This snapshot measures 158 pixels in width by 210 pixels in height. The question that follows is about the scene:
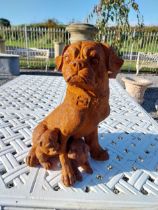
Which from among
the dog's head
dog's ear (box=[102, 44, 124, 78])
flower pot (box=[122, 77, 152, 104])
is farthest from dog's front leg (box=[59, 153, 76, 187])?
flower pot (box=[122, 77, 152, 104])

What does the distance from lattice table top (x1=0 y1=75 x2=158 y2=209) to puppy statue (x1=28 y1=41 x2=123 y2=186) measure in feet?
0.37

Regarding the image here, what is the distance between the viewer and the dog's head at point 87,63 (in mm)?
906

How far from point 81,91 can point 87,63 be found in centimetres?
15

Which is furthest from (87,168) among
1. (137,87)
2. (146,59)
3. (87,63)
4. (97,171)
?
(146,59)

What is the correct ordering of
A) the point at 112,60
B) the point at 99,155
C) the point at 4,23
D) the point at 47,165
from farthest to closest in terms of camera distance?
the point at 4,23, the point at 99,155, the point at 47,165, the point at 112,60

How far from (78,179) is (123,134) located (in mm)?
720

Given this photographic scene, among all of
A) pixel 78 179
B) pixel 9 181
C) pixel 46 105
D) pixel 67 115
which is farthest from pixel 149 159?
pixel 46 105

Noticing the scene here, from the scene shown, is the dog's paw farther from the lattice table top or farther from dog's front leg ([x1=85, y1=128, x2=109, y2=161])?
dog's front leg ([x1=85, y1=128, x2=109, y2=161])

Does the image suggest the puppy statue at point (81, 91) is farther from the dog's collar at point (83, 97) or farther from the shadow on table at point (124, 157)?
the shadow on table at point (124, 157)

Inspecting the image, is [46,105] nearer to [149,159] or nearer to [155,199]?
[149,159]

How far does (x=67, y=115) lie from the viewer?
1049 mm

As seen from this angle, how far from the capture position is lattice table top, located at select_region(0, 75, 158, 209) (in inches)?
39.1

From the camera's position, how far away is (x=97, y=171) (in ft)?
4.00

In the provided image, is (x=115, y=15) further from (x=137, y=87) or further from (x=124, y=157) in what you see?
(x=124, y=157)
